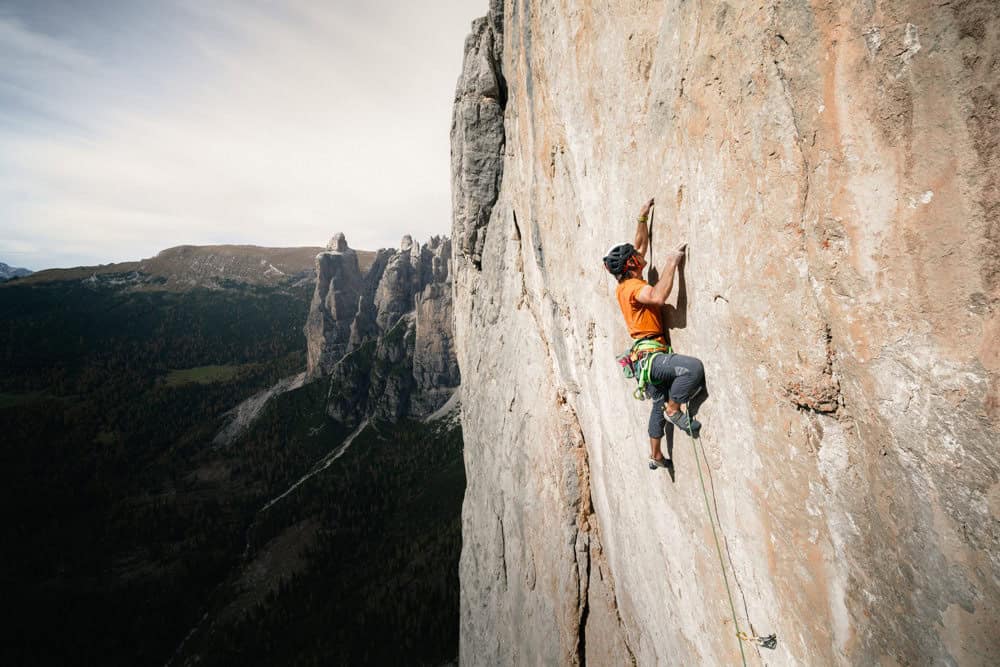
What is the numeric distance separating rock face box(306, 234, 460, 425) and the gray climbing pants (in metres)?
90.7

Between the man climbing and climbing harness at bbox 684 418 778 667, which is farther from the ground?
the man climbing

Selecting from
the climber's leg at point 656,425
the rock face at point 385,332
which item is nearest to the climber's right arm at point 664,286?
the climber's leg at point 656,425

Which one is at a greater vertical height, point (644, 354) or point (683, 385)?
point (644, 354)

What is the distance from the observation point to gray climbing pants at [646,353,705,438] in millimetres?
4207

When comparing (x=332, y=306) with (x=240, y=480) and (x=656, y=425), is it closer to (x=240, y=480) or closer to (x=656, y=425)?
(x=240, y=480)

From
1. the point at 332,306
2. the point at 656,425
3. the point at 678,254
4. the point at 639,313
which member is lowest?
the point at 332,306

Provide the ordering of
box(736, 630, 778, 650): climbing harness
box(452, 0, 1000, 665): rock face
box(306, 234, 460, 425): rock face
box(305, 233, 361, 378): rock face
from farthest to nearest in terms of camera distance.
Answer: box(305, 233, 361, 378): rock face
box(306, 234, 460, 425): rock face
box(736, 630, 778, 650): climbing harness
box(452, 0, 1000, 665): rock face

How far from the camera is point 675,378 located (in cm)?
436

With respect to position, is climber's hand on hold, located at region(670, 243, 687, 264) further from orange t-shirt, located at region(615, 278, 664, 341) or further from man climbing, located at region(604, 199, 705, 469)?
orange t-shirt, located at region(615, 278, 664, 341)

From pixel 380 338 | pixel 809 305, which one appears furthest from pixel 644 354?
pixel 380 338

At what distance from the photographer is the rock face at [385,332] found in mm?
100250

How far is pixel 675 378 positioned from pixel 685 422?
1.55ft

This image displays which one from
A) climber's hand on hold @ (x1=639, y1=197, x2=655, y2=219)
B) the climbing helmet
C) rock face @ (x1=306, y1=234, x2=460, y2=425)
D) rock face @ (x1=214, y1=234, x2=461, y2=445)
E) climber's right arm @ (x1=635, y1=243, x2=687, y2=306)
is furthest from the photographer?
rock face @ (x1=214, y1=234, x2=461, y2=445)

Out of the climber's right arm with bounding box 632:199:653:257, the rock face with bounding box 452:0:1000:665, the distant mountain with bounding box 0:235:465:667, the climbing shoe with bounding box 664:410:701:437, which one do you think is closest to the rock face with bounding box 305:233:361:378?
the distant mountain with bounding box 0:235:465:667
